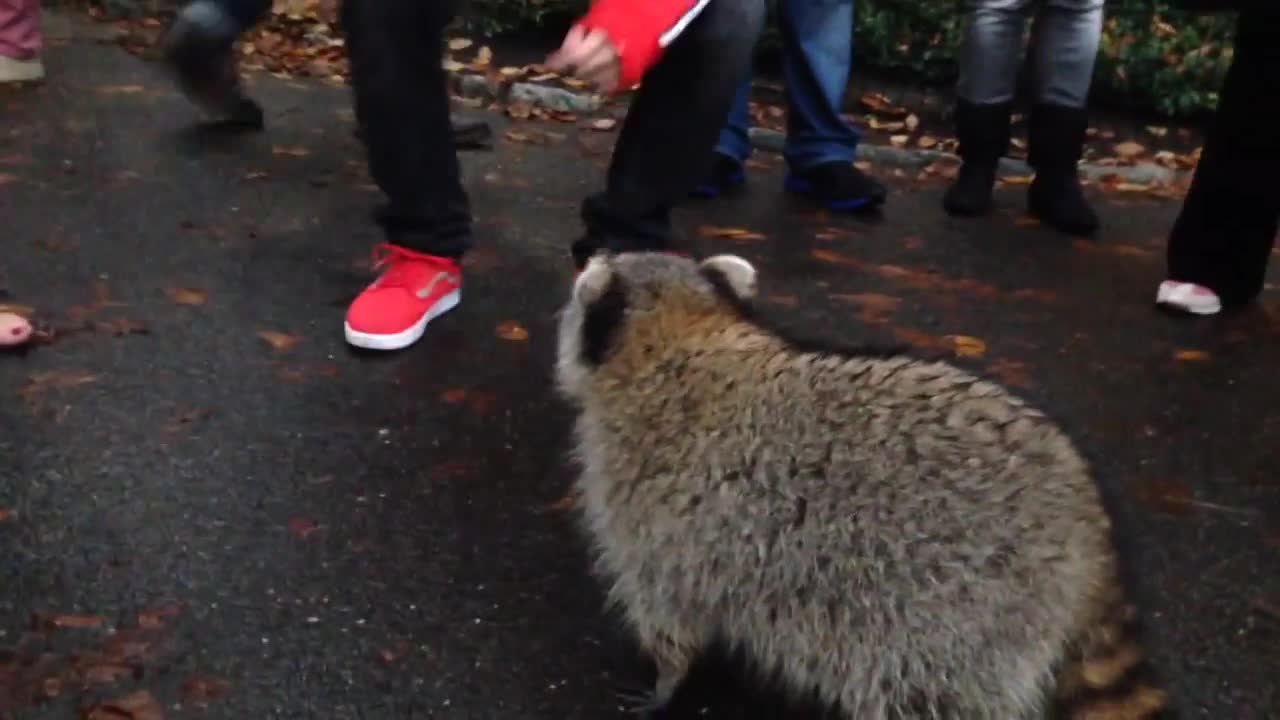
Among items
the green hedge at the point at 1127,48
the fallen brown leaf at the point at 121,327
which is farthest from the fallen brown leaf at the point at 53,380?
the green hedge at the point at 1127,48

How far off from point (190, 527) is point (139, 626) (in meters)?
0.40

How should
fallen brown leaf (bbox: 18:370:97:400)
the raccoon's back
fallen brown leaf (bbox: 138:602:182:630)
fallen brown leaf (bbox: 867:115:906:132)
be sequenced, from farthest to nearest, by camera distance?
fallen brown leaf (bbox: 867:115:906:132)
fallen brown leaf (bbox: 18:370:97:400)
fallen brown leaf (bbox: 138:602:182:630)
the raccoon's back

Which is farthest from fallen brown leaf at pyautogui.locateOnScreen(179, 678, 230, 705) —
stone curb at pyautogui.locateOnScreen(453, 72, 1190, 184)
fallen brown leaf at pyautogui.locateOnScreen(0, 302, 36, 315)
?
stone curb at pyautogui.locateOnScreen(453, 72, 1190, 184)

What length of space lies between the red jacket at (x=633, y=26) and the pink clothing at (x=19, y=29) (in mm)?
4868

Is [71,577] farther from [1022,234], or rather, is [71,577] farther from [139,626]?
[1022,234]

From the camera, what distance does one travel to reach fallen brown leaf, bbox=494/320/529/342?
4.11 m

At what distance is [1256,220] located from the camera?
4.31 m

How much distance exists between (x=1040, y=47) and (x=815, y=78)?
91 centimetres

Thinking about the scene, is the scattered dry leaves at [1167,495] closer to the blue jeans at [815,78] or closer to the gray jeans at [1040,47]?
the gray jeans at [1040,47]

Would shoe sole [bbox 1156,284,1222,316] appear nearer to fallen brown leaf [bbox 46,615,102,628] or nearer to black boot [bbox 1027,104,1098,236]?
black boot [bbox 1027,104,1098,236]

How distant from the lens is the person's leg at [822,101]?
17.9 feet

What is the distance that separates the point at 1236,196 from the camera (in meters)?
4.29

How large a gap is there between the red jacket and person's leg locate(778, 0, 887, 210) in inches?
97.8

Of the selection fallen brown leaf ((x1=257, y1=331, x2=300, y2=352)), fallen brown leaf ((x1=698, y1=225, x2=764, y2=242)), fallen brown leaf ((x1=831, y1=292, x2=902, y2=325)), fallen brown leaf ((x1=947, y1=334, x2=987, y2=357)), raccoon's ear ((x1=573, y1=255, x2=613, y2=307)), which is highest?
raccoon's ear ((x1=573, y1=255, x2=613, y2=307))
